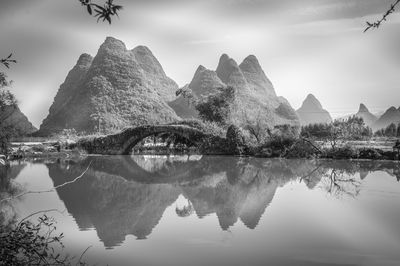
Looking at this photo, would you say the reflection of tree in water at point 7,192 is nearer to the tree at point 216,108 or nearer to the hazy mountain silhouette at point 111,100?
the tree at point 216,108

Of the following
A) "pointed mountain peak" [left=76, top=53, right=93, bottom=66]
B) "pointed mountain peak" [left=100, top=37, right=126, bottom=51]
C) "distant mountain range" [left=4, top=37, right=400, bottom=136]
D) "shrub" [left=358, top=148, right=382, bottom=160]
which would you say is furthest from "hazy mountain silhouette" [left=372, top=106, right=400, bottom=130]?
"shrub" [left=358, top=148, right=382, bottom=160]

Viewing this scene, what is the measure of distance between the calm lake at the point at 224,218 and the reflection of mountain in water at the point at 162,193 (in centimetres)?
3

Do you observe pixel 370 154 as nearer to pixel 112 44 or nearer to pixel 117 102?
pixel 117 102

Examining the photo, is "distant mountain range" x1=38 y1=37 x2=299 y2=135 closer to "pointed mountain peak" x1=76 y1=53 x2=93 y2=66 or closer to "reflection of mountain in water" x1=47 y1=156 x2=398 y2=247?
"pointed mountain peak" x1=76 y1=53 x2=93 y2=66

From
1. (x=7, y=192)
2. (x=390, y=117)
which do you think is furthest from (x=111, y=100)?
(x=7, y=192)

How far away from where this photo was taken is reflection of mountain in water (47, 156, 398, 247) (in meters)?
9.84

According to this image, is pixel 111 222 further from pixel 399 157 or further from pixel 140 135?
pixel 140 135

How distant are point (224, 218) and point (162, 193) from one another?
468cm

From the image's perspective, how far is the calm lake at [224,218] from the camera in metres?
7.25

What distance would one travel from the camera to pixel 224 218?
10.3 meters

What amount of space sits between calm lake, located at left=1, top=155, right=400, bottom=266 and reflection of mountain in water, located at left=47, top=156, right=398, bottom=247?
0.03 meters

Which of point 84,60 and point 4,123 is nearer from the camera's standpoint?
point 4,123

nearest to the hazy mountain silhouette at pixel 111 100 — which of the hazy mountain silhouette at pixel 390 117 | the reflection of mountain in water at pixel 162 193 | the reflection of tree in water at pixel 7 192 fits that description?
the hazy mountain silhouette at pixel 390 117

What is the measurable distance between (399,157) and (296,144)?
23.1ft
